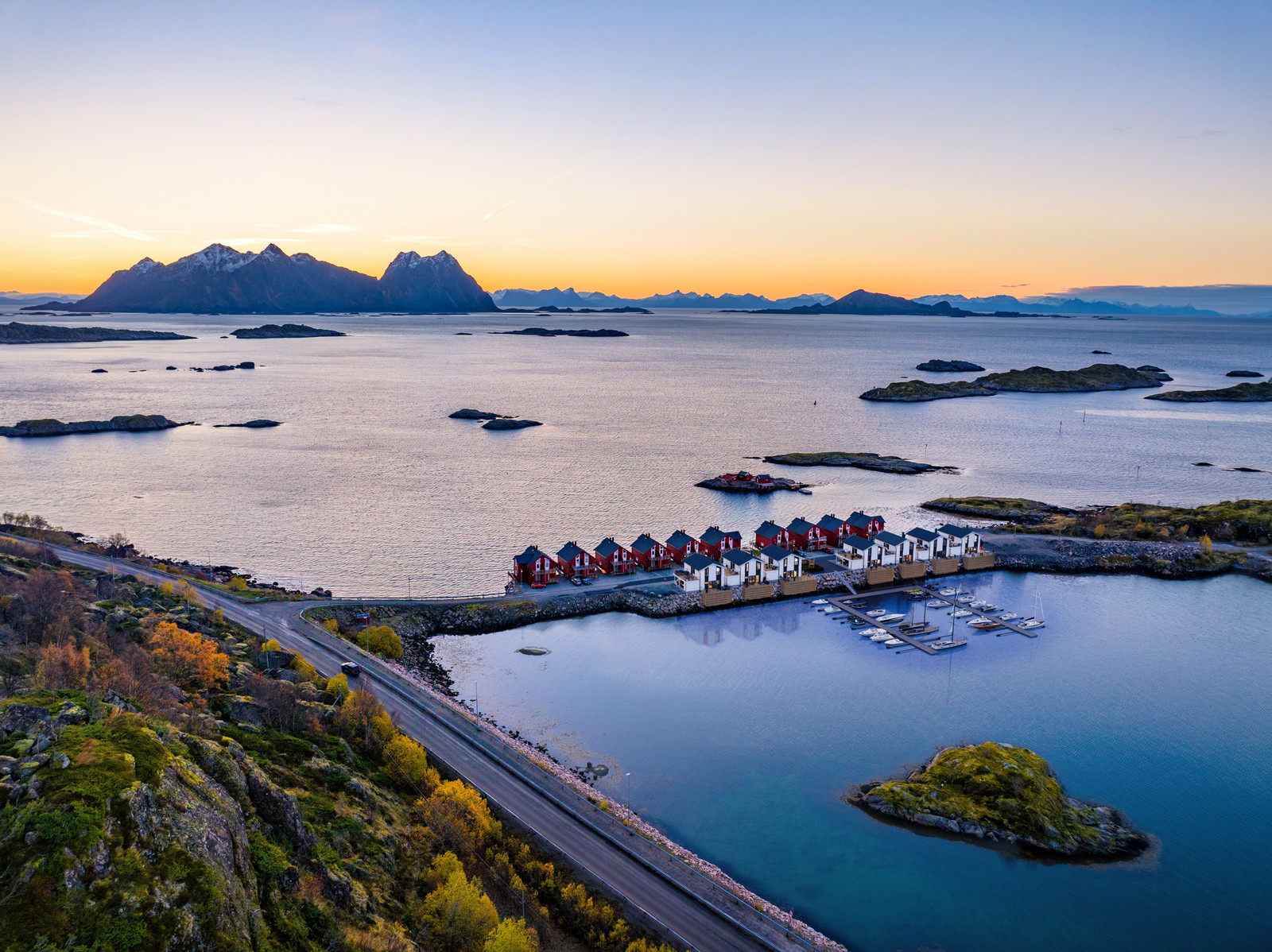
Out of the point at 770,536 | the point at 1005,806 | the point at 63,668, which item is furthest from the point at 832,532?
the point at 63,668

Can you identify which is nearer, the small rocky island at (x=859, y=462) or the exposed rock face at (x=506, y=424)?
the small rocky island at (x=859, y=462)

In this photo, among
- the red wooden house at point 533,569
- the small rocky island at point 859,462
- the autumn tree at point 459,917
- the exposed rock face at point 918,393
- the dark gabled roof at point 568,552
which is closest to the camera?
the autumn tree at point 459,917

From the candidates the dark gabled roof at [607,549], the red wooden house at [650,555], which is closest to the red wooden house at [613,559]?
the dark gabled roof at [607,549]

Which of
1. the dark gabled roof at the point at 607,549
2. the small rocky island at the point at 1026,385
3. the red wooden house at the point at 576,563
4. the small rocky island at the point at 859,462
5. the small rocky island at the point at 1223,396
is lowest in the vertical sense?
the red wooden house at the point at 576,563

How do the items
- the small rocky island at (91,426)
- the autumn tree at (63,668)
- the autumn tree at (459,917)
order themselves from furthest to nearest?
the small rocky island at (91,426) → the autumn tree at (63,668) → the autumn tree at (459,917)

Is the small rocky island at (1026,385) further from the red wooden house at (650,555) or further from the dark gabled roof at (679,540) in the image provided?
the red wooden house at (650,555)

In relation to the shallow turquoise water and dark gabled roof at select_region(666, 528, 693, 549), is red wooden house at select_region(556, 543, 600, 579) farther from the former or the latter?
dark gabled roof at select_region(666, 528, 693, 549)

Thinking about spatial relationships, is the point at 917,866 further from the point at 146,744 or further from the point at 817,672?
the point at 146,744

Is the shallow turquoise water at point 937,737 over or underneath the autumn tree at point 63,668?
underneath
